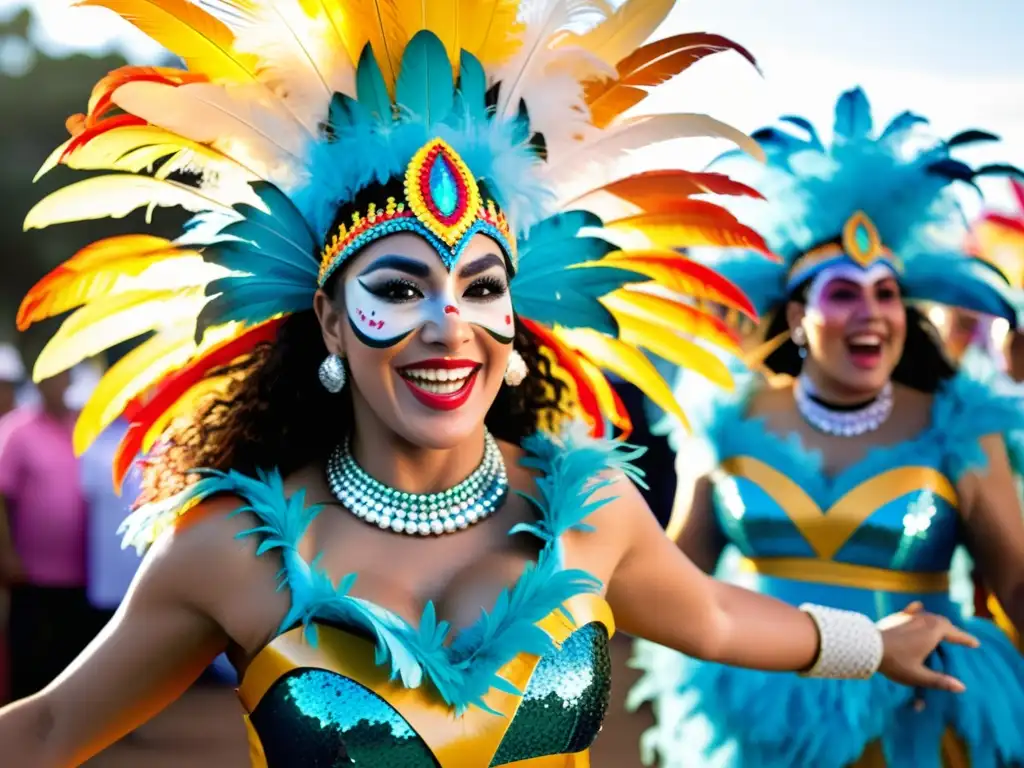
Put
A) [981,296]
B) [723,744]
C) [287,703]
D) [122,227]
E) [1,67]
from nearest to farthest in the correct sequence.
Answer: [287,703] → [723,744] → [981,296] → [122,227] → [1,67]

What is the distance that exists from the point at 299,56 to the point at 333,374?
0.55 m

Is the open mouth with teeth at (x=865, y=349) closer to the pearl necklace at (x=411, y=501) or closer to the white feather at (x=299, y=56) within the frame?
the pearl necklace at (x=411, y=501)

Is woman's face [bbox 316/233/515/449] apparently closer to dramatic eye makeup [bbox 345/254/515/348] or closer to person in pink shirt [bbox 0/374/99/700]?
dramatic eye makeup [bbox 345/254/515/348]

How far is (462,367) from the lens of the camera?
230 centimetres

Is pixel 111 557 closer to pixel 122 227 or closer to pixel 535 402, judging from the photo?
pixel 535 402

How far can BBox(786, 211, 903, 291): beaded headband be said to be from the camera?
4.11m

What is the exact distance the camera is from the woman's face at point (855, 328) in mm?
3986

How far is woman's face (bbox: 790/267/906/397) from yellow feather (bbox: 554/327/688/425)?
1389mm

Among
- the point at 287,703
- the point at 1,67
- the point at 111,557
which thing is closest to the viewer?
the point at 287,703

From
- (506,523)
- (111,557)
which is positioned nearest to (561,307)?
(506,523)

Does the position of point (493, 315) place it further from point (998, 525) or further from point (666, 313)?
point (998, 525)

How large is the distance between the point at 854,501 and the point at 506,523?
69.5 inches

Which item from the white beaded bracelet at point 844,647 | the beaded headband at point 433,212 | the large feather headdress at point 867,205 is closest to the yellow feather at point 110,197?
the beaded headband at point 433,212

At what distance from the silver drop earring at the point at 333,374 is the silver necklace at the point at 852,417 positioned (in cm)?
208
